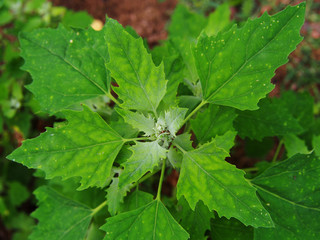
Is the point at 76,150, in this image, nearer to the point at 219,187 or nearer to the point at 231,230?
the point at 219,187

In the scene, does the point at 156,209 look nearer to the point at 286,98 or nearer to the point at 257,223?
the point at 257,223

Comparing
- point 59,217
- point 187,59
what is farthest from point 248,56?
point 59,217

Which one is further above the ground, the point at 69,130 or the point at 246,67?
the point at 246,67

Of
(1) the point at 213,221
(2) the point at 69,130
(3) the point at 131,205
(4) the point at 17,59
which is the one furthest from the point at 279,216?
(4) the point at 17,59

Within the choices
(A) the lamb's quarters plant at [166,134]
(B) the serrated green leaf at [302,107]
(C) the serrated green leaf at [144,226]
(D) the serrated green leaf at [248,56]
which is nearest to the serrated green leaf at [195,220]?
(A) the lamb's quarters plant at [166,134]

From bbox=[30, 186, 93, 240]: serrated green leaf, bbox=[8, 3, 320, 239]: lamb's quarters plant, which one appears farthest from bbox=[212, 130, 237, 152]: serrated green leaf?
bbox=[30, 186, 93, 240]: serrated green leaf

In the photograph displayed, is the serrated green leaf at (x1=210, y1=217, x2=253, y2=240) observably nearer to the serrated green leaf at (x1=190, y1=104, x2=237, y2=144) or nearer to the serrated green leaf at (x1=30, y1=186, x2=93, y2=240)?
the serrated green leaf at (x1=190, y1=104, x2=237, y2=144)

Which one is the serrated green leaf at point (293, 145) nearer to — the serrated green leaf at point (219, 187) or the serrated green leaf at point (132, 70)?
the serrated green leaf at point (219, 187)
